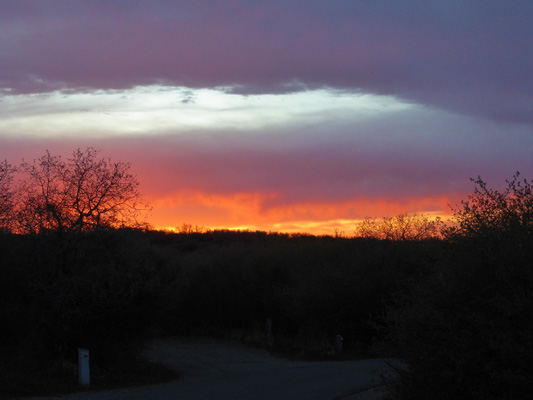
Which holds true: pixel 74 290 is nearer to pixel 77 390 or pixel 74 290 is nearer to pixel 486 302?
pixel 77 390

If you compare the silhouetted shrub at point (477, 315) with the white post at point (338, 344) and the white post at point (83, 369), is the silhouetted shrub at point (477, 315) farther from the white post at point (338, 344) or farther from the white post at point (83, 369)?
the white post at point (338, 344)

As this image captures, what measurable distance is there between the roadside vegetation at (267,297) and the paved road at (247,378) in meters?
1.15

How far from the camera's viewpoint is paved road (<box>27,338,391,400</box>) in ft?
50.6

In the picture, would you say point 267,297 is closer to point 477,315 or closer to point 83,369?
point 83,369

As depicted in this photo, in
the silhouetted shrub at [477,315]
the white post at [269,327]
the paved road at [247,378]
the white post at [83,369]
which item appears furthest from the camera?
the white post at [269,327]

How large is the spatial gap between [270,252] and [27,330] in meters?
18.4

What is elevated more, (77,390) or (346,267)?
(346,267)

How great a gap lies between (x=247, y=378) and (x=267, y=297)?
1381 centimetres

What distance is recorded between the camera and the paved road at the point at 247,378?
50.6ft

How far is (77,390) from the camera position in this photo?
16266 mm

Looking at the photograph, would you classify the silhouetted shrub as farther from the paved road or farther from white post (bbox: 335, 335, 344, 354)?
white post (bbox: 335, 335, 344, 354)

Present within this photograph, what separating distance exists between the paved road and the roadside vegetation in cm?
115

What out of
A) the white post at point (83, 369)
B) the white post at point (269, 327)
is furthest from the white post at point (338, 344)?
the white post at point (83, 369)

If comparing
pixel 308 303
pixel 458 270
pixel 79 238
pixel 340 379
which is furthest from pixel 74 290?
pixel 308 303
